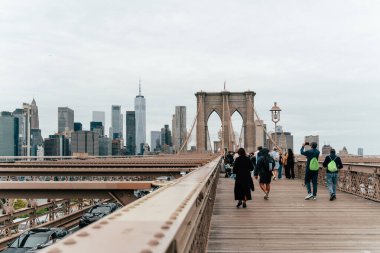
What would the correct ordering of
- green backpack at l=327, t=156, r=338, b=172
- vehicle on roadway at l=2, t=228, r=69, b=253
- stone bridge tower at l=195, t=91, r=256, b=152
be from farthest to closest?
1. stone bridge tower at l=195, t=91, r=256, b=152
2. vehicle on roadway at l=2, t=228, r=69, b=253
3. green backpack at l=327, t=156, r=338, b=172

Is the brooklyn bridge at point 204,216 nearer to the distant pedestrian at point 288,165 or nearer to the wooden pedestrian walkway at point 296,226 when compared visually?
the wooden pedestrian walkway at point 296,226

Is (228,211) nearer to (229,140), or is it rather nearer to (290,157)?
(290,157)

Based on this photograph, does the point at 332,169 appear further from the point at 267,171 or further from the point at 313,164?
the point at 267,171

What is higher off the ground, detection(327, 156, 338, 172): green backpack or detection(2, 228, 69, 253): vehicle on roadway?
detection(327, 156, 338, 172): green backpack

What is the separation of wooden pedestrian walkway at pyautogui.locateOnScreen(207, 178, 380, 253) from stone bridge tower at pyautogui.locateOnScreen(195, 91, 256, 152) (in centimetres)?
Result: 7580

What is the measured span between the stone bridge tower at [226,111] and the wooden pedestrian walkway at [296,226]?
75.8 metres

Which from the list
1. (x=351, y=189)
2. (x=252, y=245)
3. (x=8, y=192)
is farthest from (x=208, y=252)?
(x=351, y=189)

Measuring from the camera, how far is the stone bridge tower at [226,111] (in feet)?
293

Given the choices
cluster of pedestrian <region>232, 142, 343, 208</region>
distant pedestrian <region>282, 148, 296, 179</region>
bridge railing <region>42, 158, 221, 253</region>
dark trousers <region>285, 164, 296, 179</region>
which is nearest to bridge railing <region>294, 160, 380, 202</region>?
cluster of pedestrian <region>232, 142, 343, 208</region>

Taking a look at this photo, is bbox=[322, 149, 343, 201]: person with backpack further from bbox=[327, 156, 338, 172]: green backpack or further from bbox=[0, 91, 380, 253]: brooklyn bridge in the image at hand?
bbox=[0, 91, 380, 253]: brooklyn bridge

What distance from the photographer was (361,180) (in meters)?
14.9

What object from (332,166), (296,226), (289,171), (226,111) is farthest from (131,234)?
(226,111)

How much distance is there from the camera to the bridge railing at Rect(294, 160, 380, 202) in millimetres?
13516

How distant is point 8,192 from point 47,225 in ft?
57.9
